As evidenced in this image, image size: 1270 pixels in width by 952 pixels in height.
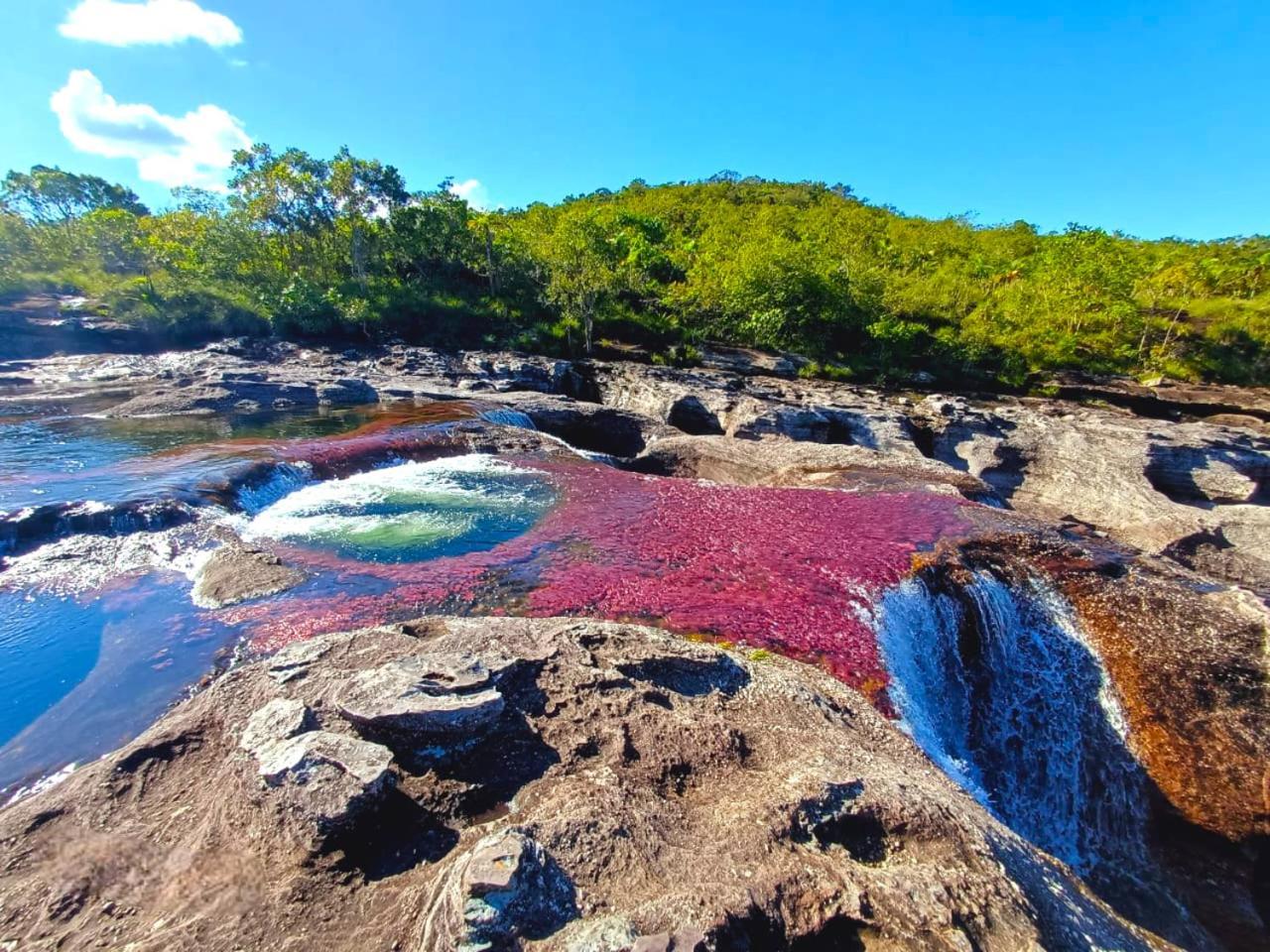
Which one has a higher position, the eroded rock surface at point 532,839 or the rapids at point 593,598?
the eroded rock surface at point 532,839

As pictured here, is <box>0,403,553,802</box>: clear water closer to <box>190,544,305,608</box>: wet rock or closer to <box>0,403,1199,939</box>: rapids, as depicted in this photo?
<box>0,403,1199,939</box>: rapids

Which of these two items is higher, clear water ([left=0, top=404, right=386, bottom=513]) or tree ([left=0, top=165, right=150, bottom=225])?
tree ([left=0, top=165, right=150, bottom=225])

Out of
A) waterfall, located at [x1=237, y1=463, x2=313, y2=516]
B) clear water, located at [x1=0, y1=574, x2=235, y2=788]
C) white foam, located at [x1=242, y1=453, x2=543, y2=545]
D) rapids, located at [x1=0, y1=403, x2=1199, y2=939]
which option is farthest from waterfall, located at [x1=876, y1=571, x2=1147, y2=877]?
waterfall, located at [x1=237, y1=463, x2=313, y2=516]

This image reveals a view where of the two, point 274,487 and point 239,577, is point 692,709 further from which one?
point 274,487

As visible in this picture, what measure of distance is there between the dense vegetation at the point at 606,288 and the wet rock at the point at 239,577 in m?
24.1

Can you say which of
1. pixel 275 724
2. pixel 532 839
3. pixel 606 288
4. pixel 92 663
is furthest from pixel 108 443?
pixel 606 288

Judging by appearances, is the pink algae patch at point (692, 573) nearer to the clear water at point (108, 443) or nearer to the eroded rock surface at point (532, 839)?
the eroded rock surface at point (532, 839)

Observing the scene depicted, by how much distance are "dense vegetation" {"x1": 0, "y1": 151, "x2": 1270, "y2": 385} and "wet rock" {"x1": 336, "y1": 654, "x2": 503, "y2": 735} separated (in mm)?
27459

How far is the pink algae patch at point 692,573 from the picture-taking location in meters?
8.28

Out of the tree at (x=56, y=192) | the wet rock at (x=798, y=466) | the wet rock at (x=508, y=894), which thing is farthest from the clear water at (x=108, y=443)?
the tree at (x=56, y=192)

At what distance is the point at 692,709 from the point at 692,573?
171 inches

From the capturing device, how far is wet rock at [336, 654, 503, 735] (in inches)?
188

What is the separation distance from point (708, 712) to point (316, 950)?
3529 mm

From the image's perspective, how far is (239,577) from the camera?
9492 mm
